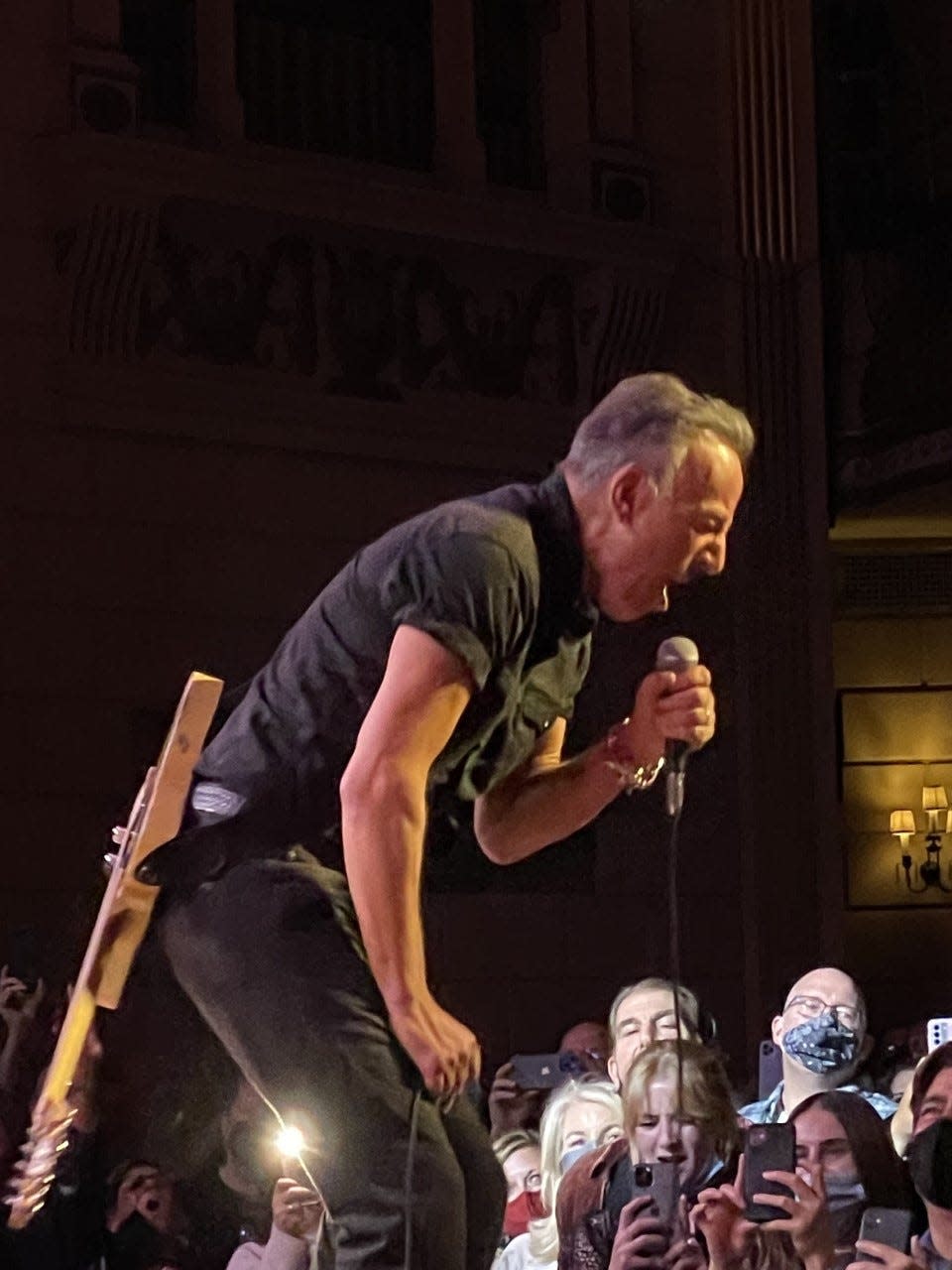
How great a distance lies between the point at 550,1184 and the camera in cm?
469

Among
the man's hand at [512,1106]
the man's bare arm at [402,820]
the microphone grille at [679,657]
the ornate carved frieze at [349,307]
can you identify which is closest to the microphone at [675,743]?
the microphone grille at [679,657]

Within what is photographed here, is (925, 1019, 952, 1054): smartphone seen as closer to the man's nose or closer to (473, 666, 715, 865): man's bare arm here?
(473, 666, 715, 865): man's bare arm

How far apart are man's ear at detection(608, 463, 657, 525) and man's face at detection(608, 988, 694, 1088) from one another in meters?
2.45

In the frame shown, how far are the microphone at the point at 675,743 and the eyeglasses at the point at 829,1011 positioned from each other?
7.91 feet

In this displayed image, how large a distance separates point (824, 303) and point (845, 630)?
270 cm

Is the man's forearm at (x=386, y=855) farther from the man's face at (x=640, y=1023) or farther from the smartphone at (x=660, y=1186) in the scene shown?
the man's face at (x=640, y=1023)

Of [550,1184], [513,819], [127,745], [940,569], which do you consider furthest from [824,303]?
[513,819]

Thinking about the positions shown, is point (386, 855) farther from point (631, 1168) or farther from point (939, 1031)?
point (939, 1031)

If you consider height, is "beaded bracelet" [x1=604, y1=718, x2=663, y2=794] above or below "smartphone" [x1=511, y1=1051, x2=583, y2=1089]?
above

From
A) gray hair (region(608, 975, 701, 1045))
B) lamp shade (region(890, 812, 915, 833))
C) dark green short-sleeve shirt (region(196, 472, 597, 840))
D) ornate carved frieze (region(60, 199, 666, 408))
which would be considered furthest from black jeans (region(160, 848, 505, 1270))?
lamp shade (region(890, 812, 915, 833))

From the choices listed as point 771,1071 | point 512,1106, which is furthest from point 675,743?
point 512,1106

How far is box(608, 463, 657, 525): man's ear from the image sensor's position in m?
2.59

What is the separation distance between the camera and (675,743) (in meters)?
2.78

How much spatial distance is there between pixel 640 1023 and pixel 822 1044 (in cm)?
39
